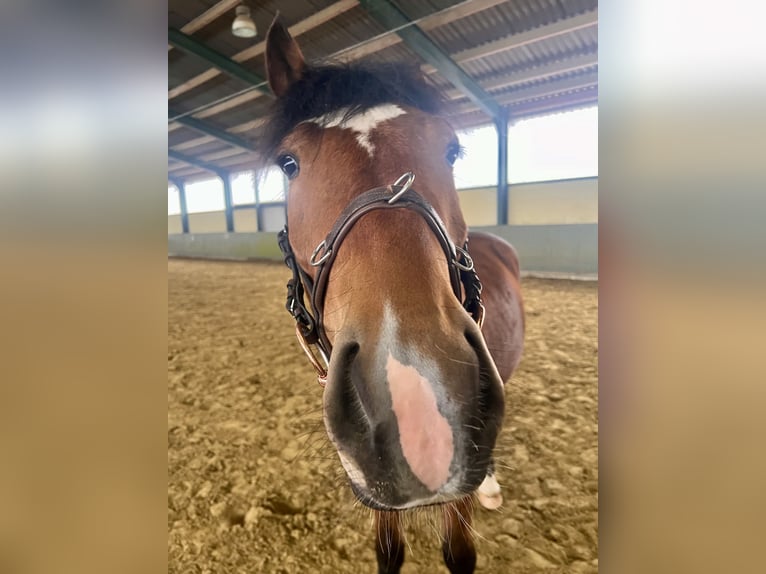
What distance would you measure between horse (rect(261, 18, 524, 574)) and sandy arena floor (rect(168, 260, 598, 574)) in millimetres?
119

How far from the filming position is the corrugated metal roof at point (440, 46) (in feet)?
1.81

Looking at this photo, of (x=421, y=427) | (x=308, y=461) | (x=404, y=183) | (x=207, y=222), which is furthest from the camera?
(x=308, y=461)

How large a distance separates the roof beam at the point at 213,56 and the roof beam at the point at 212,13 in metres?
0.02

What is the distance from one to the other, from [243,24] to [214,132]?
0.65ft

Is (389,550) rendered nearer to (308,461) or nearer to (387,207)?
(308,461)

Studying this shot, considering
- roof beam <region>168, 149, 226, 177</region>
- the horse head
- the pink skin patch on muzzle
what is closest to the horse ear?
the horse head

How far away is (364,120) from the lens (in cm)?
51

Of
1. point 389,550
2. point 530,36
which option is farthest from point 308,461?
point 530,36

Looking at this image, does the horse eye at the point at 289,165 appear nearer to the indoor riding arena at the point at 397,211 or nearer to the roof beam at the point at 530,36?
the indoor riding arena at the point at 397,211

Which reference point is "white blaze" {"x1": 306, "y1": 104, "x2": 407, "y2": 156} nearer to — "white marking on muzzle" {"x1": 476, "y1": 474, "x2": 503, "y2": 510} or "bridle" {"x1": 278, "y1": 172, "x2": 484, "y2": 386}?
"bridle" {"x1": 278, "y1": 172, "x2": 484, "y2": 386}

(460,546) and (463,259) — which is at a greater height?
(463,259)
